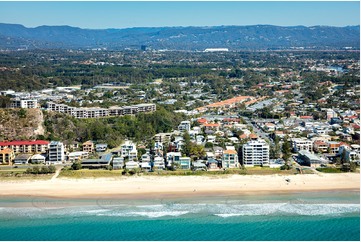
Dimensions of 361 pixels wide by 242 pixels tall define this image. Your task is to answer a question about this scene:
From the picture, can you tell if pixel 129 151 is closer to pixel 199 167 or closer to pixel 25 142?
pixel 199 167

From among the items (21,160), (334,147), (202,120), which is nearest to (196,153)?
(334,147)

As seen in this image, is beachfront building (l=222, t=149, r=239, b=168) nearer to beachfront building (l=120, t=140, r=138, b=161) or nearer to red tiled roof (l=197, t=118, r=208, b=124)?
beachfront building (l=120, t=140, r=138, b=161)

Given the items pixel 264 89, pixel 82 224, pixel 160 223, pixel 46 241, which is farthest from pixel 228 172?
pixel 264 89

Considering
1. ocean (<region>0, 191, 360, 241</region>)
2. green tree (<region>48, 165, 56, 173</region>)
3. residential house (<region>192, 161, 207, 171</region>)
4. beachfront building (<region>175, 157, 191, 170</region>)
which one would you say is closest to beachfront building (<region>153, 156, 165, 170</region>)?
beachfront building (<region>175, 157, 191, 170</region>)

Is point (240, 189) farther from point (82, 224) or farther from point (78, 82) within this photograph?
point (78, 82)

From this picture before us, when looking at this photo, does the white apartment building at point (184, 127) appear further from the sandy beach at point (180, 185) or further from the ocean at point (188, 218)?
the ocean at point (188, 218)
